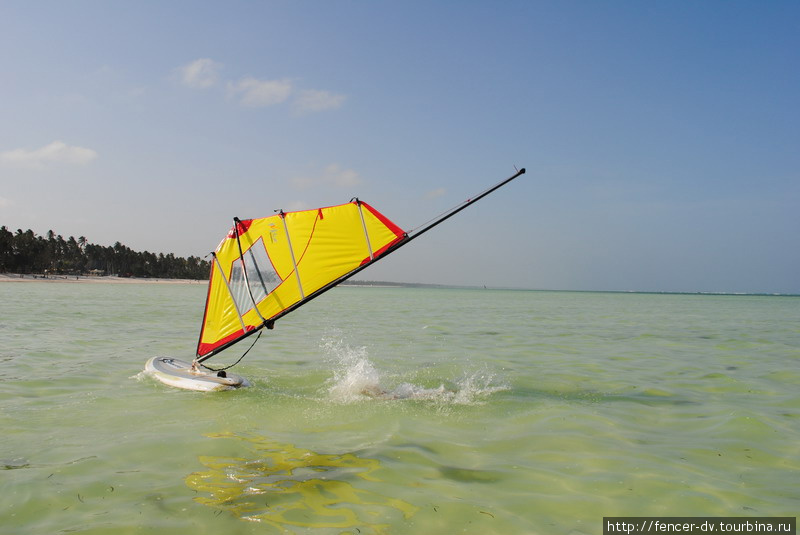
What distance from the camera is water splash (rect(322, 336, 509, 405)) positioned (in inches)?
417

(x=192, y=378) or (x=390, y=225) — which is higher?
(x=390, y=225)

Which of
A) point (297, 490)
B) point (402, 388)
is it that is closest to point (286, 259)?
point (402, 388)

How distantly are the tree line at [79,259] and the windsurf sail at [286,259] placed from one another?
338 ft

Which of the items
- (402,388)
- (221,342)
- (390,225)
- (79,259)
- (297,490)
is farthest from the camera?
(79,259)

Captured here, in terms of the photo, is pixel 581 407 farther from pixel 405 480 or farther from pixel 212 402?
pixel 212 402

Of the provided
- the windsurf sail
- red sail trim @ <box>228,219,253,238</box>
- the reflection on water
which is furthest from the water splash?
red sail trim @ <box>228,219,253,238</box>

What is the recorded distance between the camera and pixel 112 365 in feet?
45.7

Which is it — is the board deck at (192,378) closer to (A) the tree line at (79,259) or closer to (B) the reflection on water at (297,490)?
(B) the reflection on water at (297,490)

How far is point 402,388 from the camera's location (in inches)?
451

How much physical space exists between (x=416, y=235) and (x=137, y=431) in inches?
228

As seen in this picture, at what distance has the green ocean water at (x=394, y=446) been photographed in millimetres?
5207

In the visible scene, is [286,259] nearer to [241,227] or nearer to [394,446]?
[241,227]

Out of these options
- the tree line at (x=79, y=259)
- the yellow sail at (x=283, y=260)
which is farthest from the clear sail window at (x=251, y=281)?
the tree line at (x=79, y=259)

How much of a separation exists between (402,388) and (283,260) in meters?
3.89
